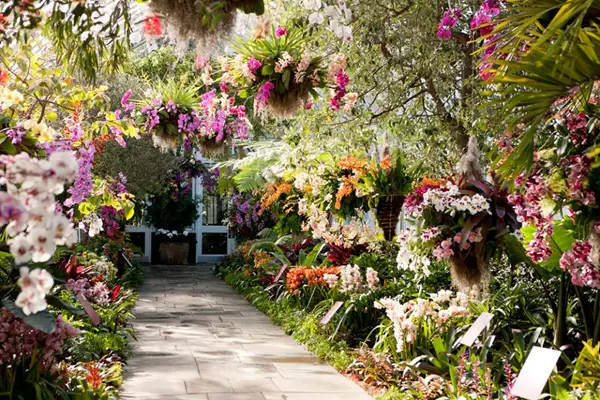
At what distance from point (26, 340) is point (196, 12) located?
1.99 meters

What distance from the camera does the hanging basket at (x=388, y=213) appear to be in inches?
248

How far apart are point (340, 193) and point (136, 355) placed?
7.40ft

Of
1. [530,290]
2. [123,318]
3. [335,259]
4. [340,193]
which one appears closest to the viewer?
[530,290]

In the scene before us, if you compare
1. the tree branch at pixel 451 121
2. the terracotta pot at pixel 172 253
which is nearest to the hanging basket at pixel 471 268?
the tree branch at pixel 451 121

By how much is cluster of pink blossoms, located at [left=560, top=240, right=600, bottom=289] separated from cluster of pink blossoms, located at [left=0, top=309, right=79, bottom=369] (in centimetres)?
247

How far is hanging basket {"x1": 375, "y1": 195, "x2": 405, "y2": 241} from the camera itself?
6300 mm

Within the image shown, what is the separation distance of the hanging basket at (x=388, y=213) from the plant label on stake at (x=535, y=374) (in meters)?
2.86

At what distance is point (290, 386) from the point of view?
5.15 metres

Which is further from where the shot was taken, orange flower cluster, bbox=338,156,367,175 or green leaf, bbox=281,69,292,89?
orange flower cluster, bbox=338,156,367,175

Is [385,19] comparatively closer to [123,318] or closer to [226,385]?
[226,385]

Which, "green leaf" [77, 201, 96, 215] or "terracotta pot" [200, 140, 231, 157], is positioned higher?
"terracotta pot" [200, 140, 231, 157]

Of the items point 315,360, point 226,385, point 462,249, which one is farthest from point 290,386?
point 462,249

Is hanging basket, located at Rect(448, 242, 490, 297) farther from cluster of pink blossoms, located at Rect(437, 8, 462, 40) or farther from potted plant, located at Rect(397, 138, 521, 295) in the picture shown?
cluster of pink blossoms, located at Rect(437, 8, 462, 40)

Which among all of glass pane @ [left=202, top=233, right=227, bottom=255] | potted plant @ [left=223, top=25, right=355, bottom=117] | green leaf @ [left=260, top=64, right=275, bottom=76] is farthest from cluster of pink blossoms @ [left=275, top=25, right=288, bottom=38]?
glass pane @ [left=202, top=233, right=227, bottom=255]
